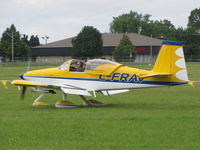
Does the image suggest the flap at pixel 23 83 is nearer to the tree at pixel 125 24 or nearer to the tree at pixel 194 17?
the tree at pixel 194 17

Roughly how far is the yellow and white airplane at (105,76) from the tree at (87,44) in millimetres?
70756

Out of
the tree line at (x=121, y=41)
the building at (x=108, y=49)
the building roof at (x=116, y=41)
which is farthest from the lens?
the building roof at (x=116, y=41)

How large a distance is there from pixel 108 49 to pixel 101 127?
272 feet

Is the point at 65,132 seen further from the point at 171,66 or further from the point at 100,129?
the point at 171,66

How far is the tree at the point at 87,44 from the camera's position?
3420 inches

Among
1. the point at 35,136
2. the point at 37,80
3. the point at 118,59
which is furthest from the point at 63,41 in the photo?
the point at 35,136

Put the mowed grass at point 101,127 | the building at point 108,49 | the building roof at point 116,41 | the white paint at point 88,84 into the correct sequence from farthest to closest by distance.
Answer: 1. the building roof at point 116,41
2. the building at point 108,49
3. the white paint at point 88,84
4. the mowed grass at point 101,127

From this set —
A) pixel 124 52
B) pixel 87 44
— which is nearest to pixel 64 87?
pixel 124 52

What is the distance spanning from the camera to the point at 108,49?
306 ft

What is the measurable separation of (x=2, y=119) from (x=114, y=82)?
4301 mm

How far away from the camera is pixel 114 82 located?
14.9 m

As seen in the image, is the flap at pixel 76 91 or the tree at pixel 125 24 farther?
the tree at pixel 125 24

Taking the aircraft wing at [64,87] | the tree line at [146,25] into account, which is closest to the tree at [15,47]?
the tree line at [146,25]

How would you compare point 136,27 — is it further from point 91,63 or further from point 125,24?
point 91,63
